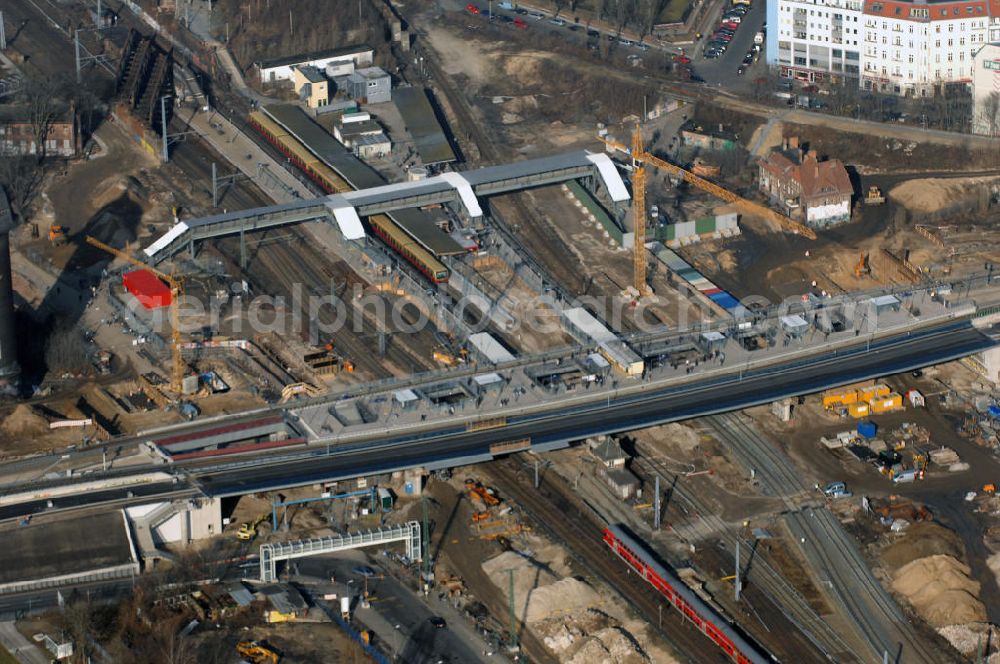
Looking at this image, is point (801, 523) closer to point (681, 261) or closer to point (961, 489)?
point (961, 489)

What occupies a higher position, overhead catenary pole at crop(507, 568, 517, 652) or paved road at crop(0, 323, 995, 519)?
paved road at crop(0, 323, 995, 519)

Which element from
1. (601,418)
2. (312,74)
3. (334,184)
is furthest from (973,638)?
(312,74)

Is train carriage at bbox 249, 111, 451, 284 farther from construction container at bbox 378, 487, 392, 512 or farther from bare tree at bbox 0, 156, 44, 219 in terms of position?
construction container at bbox 378, 487, 392, 512

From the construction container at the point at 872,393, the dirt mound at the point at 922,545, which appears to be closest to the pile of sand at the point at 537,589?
the dirt mound at the point at 922,545

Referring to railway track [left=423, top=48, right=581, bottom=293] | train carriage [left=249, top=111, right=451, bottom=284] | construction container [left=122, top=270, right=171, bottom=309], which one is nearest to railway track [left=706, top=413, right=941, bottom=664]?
railway track [left=423, top=48, right=581, bottom=293]

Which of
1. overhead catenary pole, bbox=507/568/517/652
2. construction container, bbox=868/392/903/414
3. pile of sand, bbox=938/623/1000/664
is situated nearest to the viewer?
pile of sand, bbox=938/623/1000/664

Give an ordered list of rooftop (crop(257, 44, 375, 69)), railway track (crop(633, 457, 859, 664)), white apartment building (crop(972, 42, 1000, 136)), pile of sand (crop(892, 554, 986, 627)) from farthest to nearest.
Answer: rooftop (crop(257, 44, 375, 69))
white apartment building (crop(972, 42, 1000, 136))
pile of sand (crop(892, 554, 986, 627))
railway track (crop(633, 457, 859, 664))

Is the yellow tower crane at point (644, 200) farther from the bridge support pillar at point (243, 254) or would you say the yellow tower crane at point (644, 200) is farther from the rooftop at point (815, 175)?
the bridge support pillar at point (243, 254)

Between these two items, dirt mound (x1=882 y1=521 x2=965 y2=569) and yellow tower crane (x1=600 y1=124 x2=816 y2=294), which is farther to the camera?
yellow tower crane (x1=600 y1=124 x2=816 y2=294)

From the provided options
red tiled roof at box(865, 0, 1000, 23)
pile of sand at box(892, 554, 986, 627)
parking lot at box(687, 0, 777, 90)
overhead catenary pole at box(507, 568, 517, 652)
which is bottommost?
pile of sand at box(892, 554, 986, 627)
